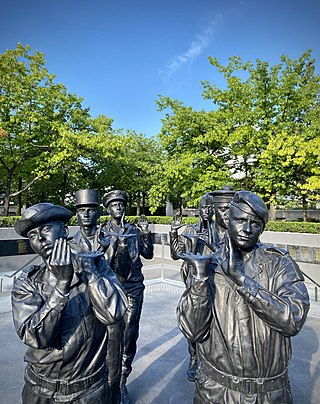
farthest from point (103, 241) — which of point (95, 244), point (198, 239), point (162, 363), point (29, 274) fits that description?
point (162, 363)

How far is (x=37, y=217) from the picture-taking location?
1.99 meters

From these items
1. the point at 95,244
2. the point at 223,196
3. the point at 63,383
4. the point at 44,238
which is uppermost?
the point at 223,196

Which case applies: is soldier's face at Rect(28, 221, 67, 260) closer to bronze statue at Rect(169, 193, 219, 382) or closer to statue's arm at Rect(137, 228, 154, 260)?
bronze statue at Rect(169, 193, 219, 382)

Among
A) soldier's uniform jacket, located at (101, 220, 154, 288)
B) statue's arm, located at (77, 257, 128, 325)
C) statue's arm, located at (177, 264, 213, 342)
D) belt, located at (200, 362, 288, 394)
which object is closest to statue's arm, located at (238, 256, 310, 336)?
statue's arm, located at (177, 264, 213, 342)

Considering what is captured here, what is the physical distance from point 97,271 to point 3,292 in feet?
25.4

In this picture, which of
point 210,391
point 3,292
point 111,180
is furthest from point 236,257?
point 111,180

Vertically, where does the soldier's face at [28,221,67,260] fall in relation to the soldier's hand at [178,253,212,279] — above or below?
above

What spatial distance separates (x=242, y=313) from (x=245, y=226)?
1.84 ft

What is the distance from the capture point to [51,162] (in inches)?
590

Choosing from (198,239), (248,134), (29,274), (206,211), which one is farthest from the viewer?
(248,134)

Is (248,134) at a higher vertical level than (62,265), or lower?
higher

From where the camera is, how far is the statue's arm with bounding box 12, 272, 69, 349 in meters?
1.79

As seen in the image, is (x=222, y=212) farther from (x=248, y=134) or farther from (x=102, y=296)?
(x=248, y=134)

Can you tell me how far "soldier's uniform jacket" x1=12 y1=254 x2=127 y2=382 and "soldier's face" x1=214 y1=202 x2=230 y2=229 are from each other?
7.69ft
